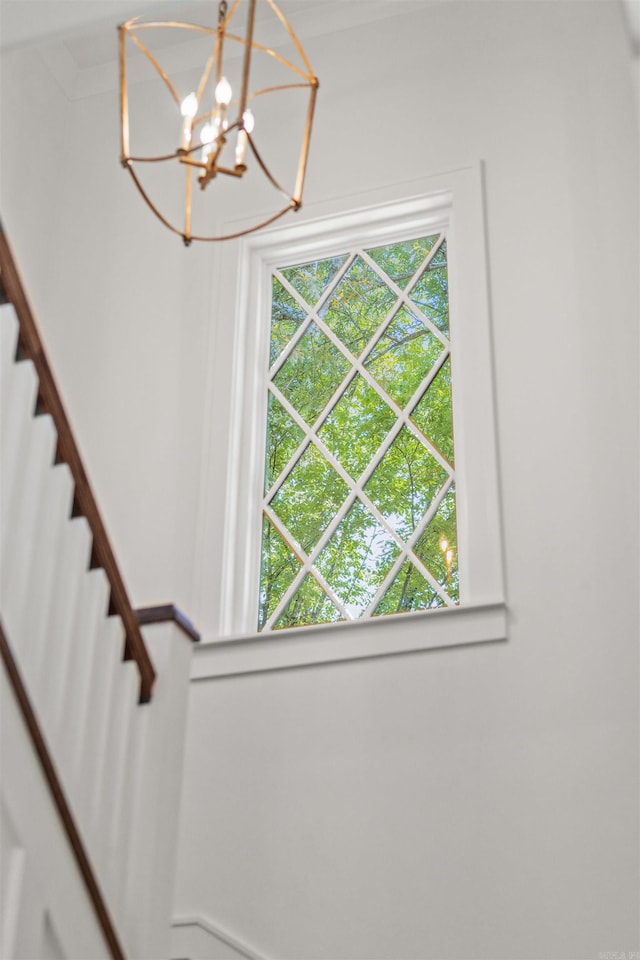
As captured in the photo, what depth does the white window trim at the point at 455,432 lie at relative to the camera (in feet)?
12.7

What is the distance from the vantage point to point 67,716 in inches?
105

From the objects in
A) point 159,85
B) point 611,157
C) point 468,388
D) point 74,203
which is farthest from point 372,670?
point 159,85

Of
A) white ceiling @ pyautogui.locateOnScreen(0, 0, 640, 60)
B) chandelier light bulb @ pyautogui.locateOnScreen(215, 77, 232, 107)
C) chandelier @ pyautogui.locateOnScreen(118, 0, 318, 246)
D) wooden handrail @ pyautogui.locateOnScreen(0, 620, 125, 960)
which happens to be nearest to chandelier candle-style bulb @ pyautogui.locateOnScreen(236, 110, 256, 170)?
chandelier light bulb @ pyautogui.locateOnScreen(215, 77, 232, 107)

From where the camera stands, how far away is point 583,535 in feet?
12.5

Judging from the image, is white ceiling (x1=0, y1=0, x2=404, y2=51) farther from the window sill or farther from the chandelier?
the window sill

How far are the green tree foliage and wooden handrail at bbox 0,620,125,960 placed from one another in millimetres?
1625

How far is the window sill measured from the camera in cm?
379

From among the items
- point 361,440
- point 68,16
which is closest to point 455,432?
point 361,440

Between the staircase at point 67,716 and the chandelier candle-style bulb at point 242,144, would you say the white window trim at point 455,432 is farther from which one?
the chandelier candle-style bulb at point 242,144

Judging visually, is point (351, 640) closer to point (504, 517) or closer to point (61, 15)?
point (504, 517)

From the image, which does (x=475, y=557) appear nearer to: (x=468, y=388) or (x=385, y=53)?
(x=468, y=388)

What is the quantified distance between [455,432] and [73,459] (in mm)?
1842

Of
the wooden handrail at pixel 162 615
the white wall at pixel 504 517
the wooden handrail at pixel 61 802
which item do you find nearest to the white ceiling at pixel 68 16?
the white wall at pixel 504 517

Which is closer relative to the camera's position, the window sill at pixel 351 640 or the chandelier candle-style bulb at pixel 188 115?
the chandelier candle-style bulb at pixel 188 115
